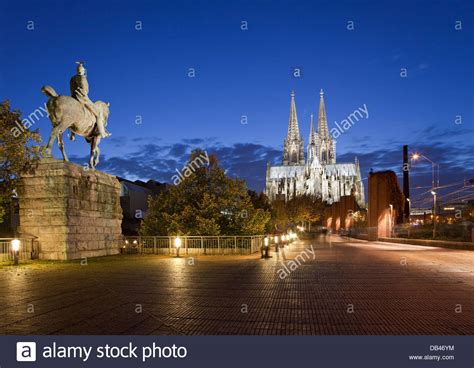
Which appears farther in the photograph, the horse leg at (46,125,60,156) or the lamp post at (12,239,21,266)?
the horse leg at (46,125,60,156)

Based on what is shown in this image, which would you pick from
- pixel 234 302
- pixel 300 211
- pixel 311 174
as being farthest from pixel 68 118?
pixel 311 174

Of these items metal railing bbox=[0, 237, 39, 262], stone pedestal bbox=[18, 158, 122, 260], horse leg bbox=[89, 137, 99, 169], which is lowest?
metal railing bbox=[0, 237, 39, 262]

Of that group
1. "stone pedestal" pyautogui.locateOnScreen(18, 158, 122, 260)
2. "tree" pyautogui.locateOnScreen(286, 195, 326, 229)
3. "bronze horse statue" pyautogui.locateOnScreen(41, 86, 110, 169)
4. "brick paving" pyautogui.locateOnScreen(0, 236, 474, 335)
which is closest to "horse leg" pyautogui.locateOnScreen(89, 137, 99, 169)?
"bronze horse statue" pyautogui.locateOnScreen(41, 86, 110, 169)

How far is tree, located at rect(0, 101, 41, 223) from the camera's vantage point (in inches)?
741

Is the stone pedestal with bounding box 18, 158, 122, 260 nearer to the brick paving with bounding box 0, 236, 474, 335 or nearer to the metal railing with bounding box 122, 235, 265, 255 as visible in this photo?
the brick paving with bounding box 0, 236, 474, 335

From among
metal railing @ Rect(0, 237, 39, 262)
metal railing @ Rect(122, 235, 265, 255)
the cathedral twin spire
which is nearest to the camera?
metal railing @ Rect(0, 237, 39, 262)

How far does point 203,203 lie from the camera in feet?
91.6

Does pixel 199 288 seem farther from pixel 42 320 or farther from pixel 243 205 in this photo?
pixel 243 205

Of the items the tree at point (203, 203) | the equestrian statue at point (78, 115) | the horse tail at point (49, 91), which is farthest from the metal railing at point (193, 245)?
the horse tail at point (49, 91)

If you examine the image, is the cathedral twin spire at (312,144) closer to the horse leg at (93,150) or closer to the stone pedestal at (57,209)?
the horse leg at (93,150)

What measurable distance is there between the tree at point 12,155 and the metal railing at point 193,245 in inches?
314

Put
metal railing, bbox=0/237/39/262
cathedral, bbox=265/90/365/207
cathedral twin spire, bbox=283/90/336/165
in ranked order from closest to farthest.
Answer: metal railing, bbox=0/237/39/262 < cathedral, bbox=265/90/365/207 < cathedral twin spire, bbox=283/90/336/165

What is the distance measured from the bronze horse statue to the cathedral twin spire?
167257 millimetres

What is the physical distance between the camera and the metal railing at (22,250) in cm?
1764
